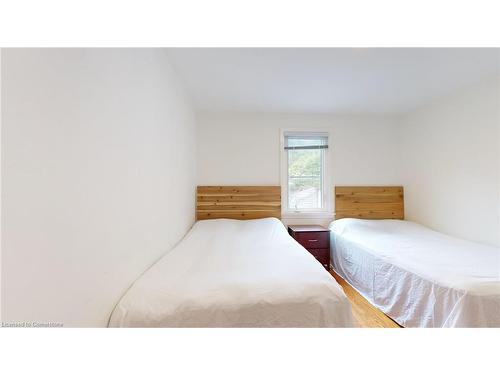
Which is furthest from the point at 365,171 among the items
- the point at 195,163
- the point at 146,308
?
the point at 146,308

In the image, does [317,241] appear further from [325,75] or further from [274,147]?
[325,75]

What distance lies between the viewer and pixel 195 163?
2768 mm

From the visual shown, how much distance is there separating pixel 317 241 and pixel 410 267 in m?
1.07

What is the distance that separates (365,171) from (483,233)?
1334 millimetres

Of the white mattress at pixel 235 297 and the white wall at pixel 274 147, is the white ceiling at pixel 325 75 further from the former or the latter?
the white mattress at pixel 235 297

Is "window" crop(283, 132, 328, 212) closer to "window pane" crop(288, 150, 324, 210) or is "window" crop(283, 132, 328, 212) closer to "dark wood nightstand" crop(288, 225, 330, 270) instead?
"window pane" crop(288, 150, 324, 210)

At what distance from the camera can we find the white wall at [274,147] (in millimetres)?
2836

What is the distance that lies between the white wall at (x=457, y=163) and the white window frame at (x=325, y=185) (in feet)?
3.60

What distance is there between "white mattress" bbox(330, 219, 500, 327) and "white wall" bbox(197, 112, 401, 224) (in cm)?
66

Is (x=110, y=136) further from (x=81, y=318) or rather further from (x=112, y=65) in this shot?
(x=81, y=318)

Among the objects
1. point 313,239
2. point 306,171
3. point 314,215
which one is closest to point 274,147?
point 306,171

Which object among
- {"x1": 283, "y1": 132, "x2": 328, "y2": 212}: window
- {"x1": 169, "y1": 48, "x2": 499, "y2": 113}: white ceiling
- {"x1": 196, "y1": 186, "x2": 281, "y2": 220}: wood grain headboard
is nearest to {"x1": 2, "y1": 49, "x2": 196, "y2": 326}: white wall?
{"x1": 169, "y1": 48, "x2": 499, "y2": 113}: white ceiling

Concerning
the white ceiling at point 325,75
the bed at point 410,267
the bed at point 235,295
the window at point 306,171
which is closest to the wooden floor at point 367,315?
the bed at point 410,267

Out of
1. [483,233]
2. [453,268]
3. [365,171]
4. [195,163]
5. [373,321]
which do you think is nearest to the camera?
[453,268]
